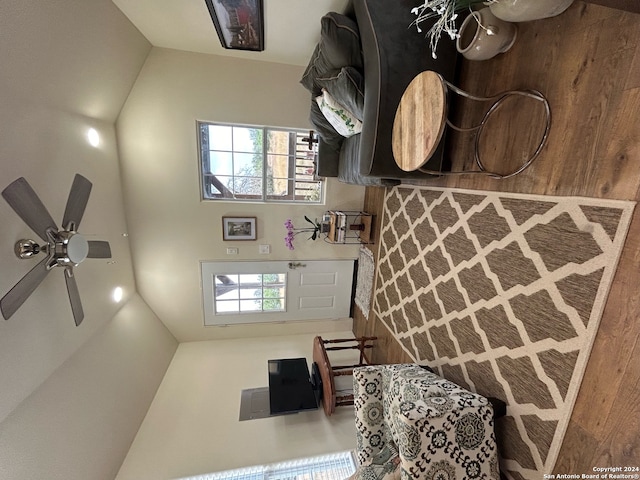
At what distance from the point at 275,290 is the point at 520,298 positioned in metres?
2.88

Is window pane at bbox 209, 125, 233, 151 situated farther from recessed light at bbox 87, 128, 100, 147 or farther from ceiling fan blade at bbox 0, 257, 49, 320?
ceiling fan blade at bbox 0, 257, 49, 320

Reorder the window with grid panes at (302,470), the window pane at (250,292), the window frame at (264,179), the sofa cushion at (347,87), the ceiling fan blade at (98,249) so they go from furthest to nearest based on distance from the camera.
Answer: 1. the window pane at (250,292)
2. the window frame at (264,179)
3. the window with grid panes at (302,470)
4. the ceiling fan blade at (98,249)
5. the sofa cushion at (347,87)

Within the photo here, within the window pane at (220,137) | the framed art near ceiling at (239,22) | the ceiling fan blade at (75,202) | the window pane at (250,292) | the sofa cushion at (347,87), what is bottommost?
the window pane at (250,292)

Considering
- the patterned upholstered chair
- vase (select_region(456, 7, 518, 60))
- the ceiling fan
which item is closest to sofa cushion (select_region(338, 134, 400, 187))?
vase (select_region(456, 7, 518, 60))

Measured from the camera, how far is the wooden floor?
0.93 m

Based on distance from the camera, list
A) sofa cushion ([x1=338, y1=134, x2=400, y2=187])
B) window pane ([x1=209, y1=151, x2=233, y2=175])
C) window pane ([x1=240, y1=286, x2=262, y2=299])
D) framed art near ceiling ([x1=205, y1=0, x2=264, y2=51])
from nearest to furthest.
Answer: framed art near ceiling ([x1=205, y1=0, x2=264, y2=51]), sofa cushion ([x1=338, y1=134, x2=400, y2=187]), window pane ([x1=209, y1=151, x2=233, y2=175]), window pane ([x1=240, y1=286, x2=262, y2=299])

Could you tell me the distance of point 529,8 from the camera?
0.94 meters

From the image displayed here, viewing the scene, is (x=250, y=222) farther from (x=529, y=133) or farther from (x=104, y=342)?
(x=529, y=133)

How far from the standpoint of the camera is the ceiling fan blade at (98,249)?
73.8 inches

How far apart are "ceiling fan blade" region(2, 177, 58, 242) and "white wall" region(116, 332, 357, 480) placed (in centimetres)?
203

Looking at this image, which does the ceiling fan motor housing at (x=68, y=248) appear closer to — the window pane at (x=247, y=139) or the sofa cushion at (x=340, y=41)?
the window pane at (x=247, y=139)

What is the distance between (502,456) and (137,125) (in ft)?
13.3

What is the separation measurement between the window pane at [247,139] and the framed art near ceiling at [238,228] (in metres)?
0.85

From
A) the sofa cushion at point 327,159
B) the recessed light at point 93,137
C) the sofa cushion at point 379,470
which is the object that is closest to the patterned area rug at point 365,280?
the sofa cushion at point 327,159
